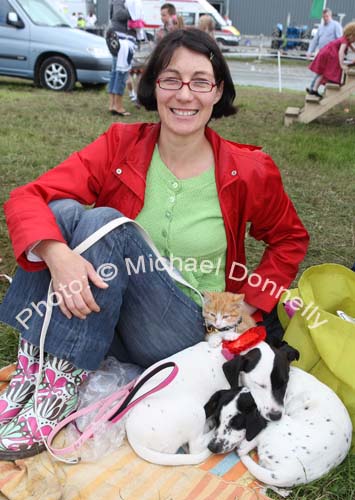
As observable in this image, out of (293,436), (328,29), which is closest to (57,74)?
(328,29)

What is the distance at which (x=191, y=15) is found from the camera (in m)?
22.5

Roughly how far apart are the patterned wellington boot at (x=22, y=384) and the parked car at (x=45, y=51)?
8264 mm

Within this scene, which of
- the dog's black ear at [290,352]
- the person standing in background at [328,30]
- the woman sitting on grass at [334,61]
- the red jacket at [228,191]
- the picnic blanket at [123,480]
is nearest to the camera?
the picnic blanket at [123,480]

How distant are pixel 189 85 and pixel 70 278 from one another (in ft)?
2.55

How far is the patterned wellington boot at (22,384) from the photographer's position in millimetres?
1813

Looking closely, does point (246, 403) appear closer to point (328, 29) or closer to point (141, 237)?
point (141, 237)

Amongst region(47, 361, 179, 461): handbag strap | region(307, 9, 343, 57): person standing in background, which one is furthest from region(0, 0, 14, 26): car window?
region(47, 361, 179, 461): handbag strap

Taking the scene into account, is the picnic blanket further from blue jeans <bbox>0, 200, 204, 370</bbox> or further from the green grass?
blue jeans <bbox>0, 200, 204, 370</bbox>

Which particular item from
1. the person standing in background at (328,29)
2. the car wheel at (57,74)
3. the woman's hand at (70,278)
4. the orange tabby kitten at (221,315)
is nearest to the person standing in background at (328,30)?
the person standing in background at (328,29)

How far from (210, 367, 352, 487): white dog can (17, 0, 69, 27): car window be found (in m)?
9.09

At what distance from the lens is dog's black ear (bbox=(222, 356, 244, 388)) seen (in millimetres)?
1774

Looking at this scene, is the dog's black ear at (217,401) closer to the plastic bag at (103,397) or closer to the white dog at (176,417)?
the white dog at (176,417)

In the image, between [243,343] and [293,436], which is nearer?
[293,436]

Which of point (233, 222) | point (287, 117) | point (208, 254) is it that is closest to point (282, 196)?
point (233, 222)
